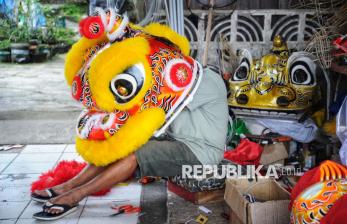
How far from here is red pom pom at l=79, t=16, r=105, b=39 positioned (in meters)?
2.77

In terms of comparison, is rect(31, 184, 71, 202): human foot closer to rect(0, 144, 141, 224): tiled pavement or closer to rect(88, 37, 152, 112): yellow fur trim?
rect(0, 144, 141, 224): tiled pavement

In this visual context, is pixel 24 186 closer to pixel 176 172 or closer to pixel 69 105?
pixel 176 172

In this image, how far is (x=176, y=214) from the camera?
118 inches

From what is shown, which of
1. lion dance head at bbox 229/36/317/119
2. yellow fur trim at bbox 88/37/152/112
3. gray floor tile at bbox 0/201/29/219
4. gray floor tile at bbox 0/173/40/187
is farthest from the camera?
lion dance head at bbox 229/36/317/119

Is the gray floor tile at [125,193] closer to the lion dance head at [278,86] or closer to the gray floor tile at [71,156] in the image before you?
the gray floor tile at [71,156]

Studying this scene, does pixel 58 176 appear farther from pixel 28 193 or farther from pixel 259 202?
pixel 259 202

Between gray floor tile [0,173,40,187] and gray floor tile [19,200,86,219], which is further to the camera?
gray floor tile [0,173,40,187]

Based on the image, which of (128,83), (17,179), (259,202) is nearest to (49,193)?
(17,179)

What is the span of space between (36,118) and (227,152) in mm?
3237

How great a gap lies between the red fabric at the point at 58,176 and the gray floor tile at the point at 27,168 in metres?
0.24

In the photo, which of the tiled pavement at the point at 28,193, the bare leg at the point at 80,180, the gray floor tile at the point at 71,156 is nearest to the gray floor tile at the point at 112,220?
the tiled pavement at the point at 28,193

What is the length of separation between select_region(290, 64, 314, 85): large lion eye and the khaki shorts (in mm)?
1471

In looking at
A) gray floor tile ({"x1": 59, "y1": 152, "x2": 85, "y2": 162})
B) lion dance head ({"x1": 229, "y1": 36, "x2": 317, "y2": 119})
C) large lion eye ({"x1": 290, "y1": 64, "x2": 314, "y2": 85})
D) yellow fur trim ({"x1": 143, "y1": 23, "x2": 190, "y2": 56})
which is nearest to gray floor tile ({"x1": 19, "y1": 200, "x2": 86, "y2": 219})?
gray floor tile ({"x1": 59, "y1": 152, "x2": 85, "y2": 162})

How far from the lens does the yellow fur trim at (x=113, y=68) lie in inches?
104
